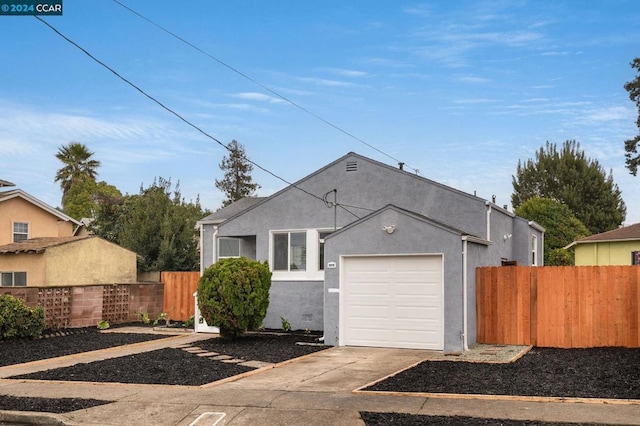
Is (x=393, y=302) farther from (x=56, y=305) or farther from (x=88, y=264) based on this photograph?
(x=88, y=264)

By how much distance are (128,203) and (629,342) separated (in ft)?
97.7

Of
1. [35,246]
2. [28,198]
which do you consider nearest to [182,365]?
[35,246]

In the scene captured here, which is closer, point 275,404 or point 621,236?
point 275,404

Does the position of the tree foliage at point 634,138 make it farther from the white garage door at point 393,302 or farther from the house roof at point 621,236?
the white garage door at point 393,302

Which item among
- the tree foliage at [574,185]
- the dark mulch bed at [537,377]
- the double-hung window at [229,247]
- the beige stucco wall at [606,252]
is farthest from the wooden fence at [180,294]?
the tree foliage at [574,185]

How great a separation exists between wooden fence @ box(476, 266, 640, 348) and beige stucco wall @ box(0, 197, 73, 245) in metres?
22.2

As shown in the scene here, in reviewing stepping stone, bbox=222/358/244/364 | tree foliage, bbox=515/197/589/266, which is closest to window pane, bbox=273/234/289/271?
stepping stone, bbox=222/358/244/364

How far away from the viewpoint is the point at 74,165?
200 feet

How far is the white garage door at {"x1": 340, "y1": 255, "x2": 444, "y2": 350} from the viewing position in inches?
614

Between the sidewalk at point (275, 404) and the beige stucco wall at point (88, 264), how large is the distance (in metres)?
13.2

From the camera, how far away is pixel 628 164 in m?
40.6

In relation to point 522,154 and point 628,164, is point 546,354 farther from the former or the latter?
point 522,154

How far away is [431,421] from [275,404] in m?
2.33

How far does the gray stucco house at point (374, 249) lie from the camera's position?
51.0 ft
